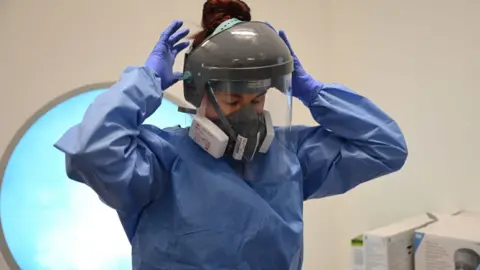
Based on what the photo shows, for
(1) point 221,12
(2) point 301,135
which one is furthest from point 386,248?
(1) point 221,12

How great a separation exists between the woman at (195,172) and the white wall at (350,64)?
52cm

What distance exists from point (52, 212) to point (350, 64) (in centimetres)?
125

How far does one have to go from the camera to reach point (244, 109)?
1113mm

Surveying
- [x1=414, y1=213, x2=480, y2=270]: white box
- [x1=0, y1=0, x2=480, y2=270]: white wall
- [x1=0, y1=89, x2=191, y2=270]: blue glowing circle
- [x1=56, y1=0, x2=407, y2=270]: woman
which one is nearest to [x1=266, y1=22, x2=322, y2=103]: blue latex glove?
[x1=56, y1=0, x2=407, y2=270]: woman

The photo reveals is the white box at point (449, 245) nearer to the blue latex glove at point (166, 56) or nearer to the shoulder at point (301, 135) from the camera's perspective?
the shoulder at point (301, 135)

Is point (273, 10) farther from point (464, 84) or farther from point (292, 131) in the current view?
point (292, 131)

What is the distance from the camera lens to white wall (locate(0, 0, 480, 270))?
5.12ft

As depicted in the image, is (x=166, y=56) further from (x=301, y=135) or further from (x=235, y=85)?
(x=301, y=135)

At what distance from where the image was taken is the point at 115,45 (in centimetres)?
168

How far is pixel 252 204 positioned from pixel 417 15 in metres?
1.19

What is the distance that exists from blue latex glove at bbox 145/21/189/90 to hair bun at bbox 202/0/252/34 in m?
0.07

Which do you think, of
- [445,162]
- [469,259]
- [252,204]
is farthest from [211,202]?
[445,162]

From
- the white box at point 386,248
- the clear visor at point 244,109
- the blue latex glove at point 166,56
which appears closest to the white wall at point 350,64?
the white box at point 386,248

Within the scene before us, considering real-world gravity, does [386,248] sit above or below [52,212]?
below
